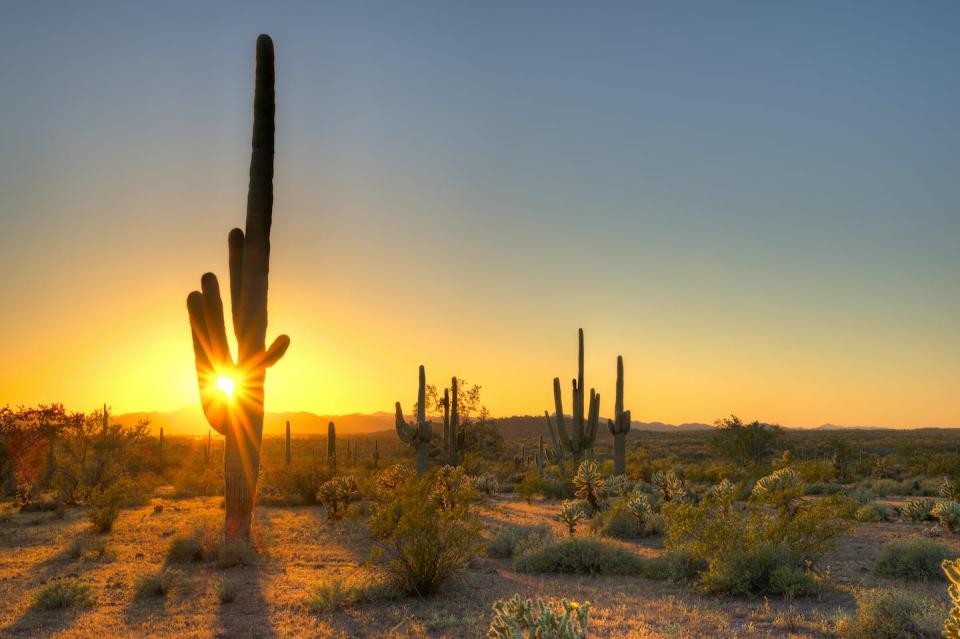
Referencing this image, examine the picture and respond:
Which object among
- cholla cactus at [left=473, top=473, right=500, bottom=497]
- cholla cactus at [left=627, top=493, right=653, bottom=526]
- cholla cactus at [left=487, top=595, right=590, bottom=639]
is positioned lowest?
cholla cactus at [left=473, top=473, right=500, bottom=497]

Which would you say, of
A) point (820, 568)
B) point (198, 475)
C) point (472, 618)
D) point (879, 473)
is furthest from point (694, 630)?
point (879, 473)

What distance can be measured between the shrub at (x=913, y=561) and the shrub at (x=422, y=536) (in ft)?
22.1

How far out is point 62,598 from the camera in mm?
10117

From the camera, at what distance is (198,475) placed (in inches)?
1235

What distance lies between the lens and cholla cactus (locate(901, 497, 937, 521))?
722 inches

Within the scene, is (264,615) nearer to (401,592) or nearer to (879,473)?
(401,592)

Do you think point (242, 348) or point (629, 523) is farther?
point (629, 523)

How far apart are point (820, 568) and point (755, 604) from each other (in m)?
2.98

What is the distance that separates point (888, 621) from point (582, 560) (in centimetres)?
541

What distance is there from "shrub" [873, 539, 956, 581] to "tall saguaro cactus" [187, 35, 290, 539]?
11013 mm

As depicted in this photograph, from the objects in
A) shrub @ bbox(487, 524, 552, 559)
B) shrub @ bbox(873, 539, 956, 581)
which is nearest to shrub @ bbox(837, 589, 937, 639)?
shrub @ bbox(873, 539, 956, 581)

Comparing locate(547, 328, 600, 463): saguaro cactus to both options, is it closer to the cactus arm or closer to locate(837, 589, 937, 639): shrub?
the cactus arm

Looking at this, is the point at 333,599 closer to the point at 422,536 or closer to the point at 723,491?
the point at 422,536

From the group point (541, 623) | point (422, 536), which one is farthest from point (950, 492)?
point (541, 623)
